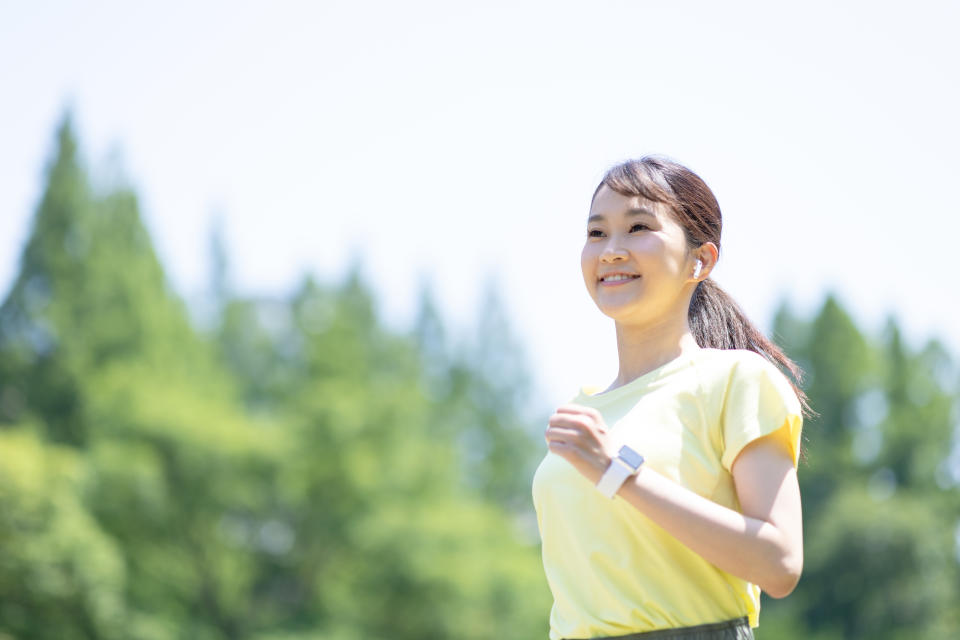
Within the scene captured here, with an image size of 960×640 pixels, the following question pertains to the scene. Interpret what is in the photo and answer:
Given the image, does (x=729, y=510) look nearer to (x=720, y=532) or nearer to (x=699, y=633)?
(x=720, y=532)

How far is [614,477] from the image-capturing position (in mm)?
1760

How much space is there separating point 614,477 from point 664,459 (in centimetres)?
A: 16

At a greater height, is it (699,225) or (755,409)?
(699,225)

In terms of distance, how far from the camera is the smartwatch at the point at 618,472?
5.76 ft

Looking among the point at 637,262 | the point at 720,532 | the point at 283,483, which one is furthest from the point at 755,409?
the point at 283,483

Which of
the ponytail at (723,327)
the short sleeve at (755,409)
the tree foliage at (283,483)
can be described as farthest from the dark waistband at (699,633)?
the tree foliage at (283,483)

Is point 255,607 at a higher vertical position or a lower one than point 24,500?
lower

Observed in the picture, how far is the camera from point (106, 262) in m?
25.5

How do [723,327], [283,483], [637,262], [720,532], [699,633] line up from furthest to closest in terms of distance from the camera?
[283,483], [723,327], [637,262], [699,633], [720,532]

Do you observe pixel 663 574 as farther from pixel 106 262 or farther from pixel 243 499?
pixel 106 262

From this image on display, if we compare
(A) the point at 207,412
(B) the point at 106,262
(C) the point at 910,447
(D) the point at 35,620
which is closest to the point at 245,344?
(B) the point at 106,262

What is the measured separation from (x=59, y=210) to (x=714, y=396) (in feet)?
86.0

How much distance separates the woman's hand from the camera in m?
1.78

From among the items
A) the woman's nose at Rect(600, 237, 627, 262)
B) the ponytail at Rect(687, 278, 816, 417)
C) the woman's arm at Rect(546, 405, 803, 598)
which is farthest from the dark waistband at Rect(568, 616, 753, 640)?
the woman's nose at Rect(600, 237, 627, 262)
